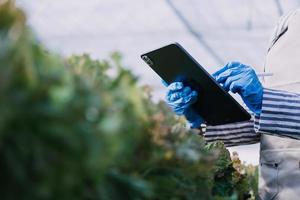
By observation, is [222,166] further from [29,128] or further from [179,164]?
[29,128]

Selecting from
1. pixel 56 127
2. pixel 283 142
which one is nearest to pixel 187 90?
pixel 283 142

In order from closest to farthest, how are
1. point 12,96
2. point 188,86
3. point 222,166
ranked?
point 12,96, point 222,166, point 188,86

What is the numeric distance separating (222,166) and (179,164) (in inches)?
17.4

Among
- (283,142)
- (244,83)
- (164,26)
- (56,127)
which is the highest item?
(164,26)

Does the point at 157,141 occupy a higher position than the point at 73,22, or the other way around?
the point at 73,22

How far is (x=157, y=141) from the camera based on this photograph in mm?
399

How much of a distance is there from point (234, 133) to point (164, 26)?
1.95 metres

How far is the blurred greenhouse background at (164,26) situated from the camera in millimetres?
2764

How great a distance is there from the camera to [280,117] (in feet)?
3.51

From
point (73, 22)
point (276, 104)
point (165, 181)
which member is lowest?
point (165, 181)

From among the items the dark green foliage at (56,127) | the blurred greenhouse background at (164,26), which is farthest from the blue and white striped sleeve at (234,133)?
the blurred greenhouse background at (164,26)

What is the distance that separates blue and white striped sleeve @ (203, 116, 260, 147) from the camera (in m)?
1.22

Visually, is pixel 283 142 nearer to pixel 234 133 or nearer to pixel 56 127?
pixel 234 133

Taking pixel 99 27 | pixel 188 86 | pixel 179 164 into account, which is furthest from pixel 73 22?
pixel 179 164
